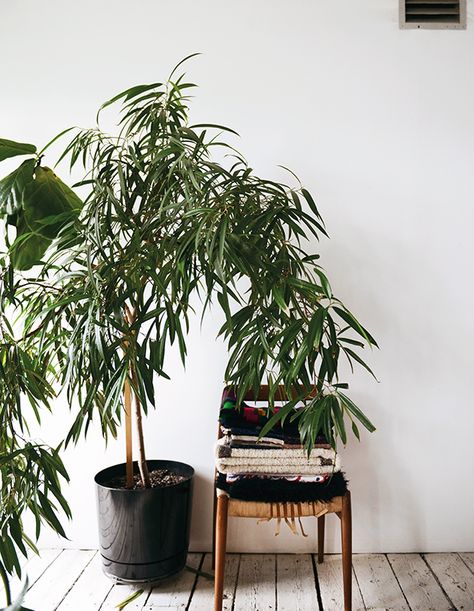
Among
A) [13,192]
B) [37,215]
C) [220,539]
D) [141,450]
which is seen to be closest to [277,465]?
[220,539]

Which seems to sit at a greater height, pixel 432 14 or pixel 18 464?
pixel 432 14

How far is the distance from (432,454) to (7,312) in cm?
174

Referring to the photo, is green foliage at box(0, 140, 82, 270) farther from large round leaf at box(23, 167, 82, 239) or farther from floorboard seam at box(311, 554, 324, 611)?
floorboard seam at box(311, 554, 324, 611)

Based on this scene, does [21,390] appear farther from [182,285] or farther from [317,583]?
[317,583]

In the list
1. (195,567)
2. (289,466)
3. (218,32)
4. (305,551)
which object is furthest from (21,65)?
(305,551)

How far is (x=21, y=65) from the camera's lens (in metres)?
2.40

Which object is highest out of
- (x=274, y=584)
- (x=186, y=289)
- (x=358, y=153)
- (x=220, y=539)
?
(x=358, y=153)

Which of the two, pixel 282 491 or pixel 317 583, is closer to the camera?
pixel 282 491

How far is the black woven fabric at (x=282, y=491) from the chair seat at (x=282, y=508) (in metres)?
0.01

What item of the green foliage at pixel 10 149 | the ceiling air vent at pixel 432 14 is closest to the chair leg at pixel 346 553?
the green foliage at pixel 10 149

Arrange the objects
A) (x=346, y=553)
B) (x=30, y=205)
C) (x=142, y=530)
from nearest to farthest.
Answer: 1. (x=30, y=205)
2. (x=346, y=553)
3. (x=142, y=530)

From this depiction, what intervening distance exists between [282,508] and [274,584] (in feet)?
1.38

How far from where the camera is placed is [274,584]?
85.6 inches

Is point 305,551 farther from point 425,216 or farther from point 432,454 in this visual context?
point 425,216
